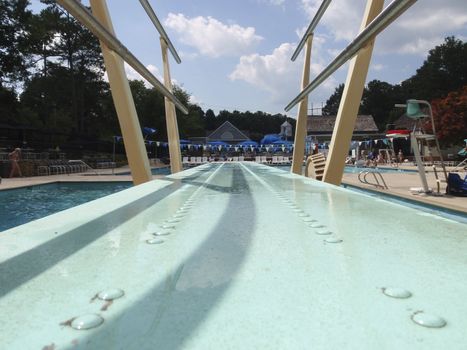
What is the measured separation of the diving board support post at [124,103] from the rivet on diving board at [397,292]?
152 inches

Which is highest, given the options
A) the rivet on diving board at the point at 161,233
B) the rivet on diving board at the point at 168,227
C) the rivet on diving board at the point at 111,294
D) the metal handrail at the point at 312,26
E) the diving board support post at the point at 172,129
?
the metal handrail at the point at 312,26

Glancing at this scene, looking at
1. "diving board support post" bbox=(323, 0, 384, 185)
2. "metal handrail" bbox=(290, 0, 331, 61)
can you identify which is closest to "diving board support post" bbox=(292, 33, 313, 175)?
"metal handrail" bbox=(290, 0, 331, 61)

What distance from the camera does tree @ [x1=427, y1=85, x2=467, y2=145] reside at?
80.3 ft

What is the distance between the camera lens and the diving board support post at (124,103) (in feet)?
14.0

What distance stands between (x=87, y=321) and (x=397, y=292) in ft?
2.70

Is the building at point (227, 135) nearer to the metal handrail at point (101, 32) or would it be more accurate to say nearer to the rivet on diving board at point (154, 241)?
the metal handrail at point (101, 32)

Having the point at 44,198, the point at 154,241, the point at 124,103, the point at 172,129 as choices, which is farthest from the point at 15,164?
the point at 154,241

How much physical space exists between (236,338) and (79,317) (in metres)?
0.40

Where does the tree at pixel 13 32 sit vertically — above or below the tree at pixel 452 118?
above

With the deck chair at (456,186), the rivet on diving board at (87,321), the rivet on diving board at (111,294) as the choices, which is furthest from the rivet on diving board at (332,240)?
the deck chair at (456,186)

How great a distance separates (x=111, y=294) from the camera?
3.63 feet

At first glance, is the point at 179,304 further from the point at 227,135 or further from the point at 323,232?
the point at 227,135

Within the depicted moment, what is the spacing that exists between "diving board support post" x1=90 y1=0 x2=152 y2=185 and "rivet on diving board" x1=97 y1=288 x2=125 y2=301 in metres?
3.53

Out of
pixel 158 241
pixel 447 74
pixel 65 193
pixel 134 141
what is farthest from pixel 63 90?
pixel 447 74
